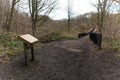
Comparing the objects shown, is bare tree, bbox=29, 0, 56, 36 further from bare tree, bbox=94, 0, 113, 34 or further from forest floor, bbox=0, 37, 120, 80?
forest floor, bbox=0, 37, 120, 80

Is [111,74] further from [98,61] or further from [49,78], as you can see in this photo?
[49,78]

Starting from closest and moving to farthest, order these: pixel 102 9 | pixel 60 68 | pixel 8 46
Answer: pixel 60 68
pixel 8 46
pixel 102 9

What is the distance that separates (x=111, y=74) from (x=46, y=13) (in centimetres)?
1320

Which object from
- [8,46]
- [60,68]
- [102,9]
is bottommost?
[60,68]

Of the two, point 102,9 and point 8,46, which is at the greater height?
point 102,9

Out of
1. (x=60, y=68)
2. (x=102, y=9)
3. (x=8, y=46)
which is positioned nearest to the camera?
(x=60, y=68)

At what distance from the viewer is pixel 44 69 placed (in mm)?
5496

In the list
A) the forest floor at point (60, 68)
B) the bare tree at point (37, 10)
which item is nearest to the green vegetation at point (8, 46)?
the forest floor at point (60, 68)

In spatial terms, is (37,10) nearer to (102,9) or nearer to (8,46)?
(102,9)

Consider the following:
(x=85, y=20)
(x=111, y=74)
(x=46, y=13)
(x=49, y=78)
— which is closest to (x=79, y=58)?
(x=111, y=74)

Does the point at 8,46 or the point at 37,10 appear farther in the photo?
the point at 37,10

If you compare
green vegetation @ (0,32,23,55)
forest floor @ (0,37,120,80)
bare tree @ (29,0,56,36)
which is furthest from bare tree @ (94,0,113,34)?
green vegetation @ (0,32,23,55)

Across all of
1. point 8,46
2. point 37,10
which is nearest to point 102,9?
point 37,10

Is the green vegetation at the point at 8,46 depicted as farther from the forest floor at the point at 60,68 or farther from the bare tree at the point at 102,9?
the bare tree at the point at 102,9
